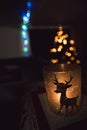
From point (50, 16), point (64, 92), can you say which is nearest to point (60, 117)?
point (64, 92)

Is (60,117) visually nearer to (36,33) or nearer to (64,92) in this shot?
(64,92)

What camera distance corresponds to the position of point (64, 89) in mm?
758

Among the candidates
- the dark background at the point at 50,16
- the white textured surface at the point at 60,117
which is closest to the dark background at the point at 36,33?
the dark background at the point at 50,16

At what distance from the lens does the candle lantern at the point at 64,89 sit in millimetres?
762

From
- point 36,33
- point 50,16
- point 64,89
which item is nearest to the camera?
point 64,89

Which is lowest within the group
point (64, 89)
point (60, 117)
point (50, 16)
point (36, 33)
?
point (60, 117)

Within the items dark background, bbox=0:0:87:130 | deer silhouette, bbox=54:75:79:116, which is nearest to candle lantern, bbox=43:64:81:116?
deer silhouette, bbox=54:75:79:116

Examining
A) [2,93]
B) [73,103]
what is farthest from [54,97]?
[2,93]

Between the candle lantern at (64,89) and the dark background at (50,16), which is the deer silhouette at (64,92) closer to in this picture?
the candle lantern at (64,89)

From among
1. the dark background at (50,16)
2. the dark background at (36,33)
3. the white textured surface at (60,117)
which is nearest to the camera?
the white textured surface at (60,117)

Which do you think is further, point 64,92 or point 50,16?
point 50,16

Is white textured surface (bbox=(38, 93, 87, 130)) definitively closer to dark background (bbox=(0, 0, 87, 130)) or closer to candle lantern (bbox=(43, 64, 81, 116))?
candle lantern (bbox=(43, 64, 81, 116))

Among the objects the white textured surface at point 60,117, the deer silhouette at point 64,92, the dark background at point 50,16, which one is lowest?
the white textured surface at point 60,117

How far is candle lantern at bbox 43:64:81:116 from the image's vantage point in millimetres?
762
